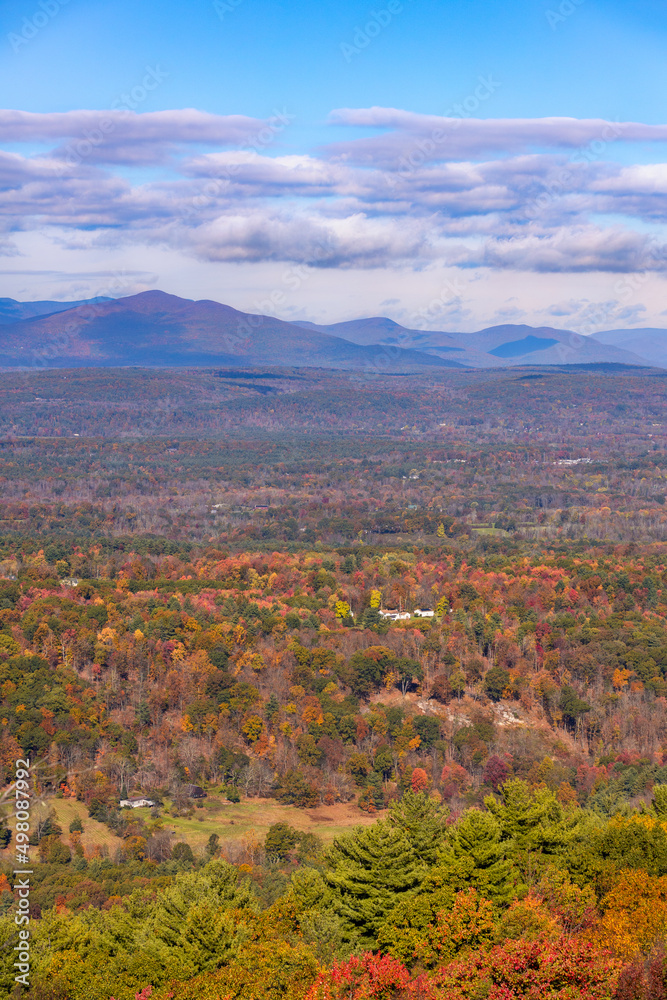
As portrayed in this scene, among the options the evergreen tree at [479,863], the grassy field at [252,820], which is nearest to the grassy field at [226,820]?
the grassy field at [252,820]

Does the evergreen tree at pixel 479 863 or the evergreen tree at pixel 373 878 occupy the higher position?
the evergreen tree at pixel 479 863

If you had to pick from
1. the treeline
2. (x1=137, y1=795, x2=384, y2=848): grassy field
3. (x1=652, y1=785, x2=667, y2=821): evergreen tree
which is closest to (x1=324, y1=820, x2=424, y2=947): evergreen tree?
the treeline

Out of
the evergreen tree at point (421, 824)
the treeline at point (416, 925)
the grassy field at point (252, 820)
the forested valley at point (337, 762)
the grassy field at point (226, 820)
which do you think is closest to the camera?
the treeline at point (416, 925)

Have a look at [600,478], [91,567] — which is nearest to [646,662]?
[91,567]

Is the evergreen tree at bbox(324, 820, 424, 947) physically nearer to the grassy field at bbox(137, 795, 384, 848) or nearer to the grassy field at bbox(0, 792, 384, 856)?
the grassy field at bbox(0, 792, 384, 856)

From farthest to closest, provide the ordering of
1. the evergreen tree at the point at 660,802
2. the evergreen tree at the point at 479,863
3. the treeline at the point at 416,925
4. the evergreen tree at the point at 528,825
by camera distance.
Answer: the evergreen tree at the point at 660,802 → the evergreen tree at the point at 528,825 → the evergreen tree at the point at 479,863 → the treeline at the point at 416,925

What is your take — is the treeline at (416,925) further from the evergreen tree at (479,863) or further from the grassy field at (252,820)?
the grassy field at (252,820)

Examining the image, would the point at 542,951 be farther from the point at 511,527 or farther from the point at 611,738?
the point at 511,527
